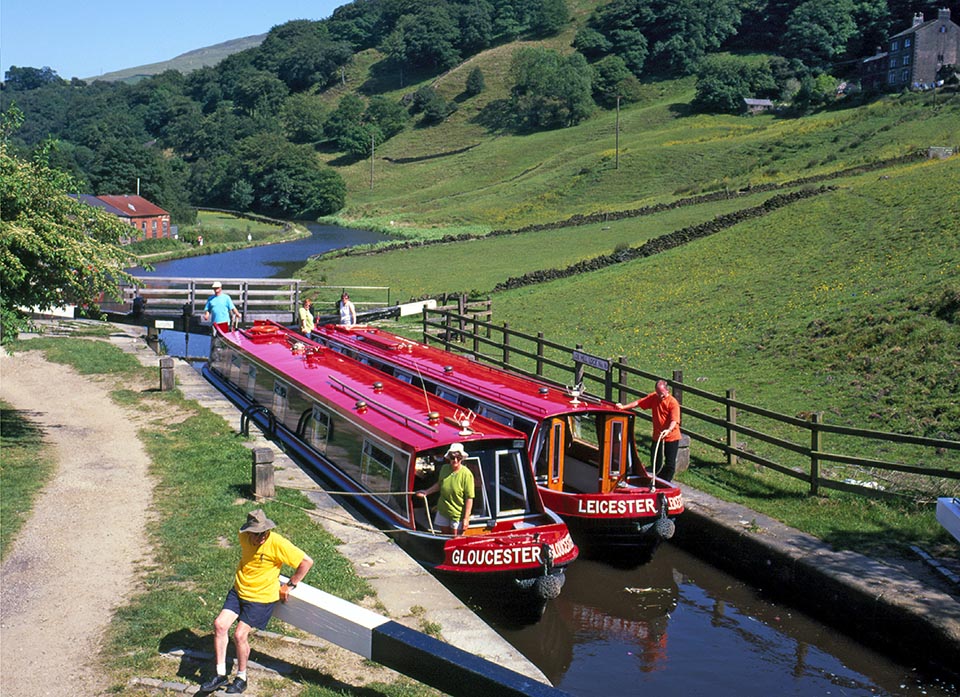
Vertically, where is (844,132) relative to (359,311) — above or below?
above

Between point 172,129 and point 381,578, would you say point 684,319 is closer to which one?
point 381,578

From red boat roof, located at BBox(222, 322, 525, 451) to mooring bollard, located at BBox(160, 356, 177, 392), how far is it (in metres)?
1.84

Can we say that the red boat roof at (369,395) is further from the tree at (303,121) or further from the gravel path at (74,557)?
the tree at (303,121)

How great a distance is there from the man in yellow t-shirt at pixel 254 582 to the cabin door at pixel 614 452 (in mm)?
7109

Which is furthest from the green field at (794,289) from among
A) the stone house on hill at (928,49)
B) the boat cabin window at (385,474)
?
the stone house on hill at (928,49)

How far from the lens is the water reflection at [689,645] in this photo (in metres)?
12.1

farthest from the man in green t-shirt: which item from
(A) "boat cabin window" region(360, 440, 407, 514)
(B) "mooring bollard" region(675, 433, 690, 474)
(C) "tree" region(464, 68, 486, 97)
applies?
(C) "tree" region(464, 68, 486, 97)

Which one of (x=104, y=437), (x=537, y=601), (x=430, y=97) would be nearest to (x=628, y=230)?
(x=104, y=437)

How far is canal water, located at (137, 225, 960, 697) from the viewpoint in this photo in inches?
477

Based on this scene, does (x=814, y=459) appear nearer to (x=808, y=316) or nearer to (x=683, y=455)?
(x=683, y=455)

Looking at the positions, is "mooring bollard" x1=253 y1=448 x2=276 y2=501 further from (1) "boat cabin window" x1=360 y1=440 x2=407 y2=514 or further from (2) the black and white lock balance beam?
(2) the black and white lock balance beam

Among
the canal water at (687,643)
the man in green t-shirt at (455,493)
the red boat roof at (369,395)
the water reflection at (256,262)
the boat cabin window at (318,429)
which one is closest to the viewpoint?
the canal water at (687,643)

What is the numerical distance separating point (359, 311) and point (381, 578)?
89.7 ft

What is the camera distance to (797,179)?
58562mm
